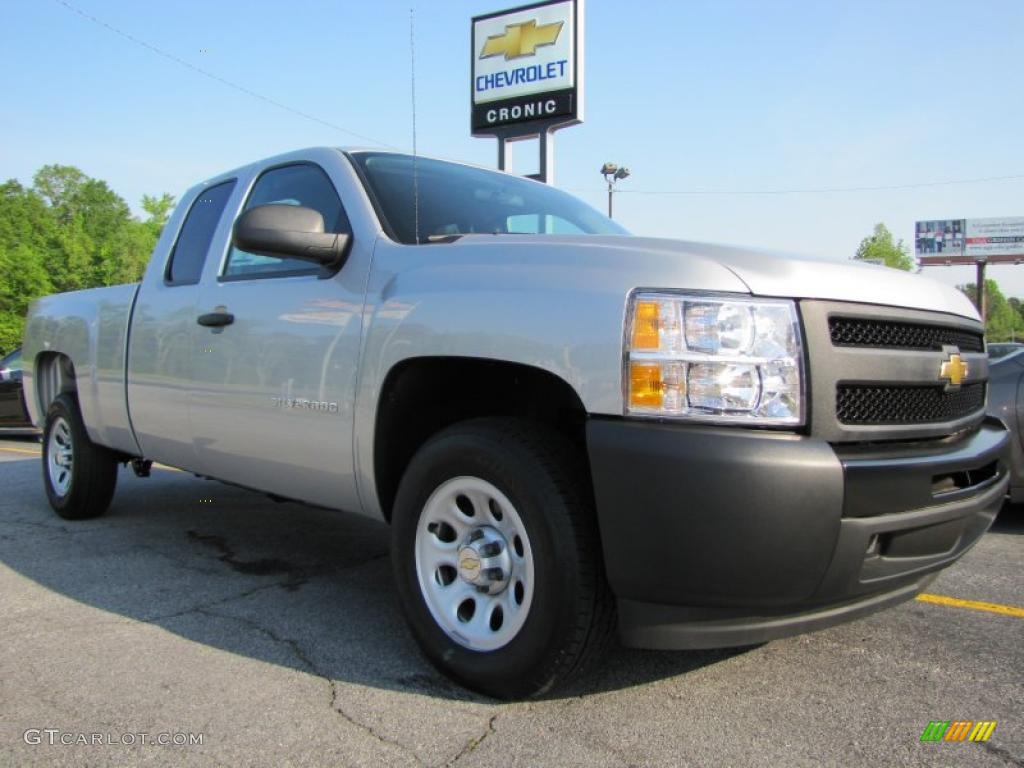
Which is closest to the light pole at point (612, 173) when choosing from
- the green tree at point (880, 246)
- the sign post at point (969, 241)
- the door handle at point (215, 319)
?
the door handle at point (215, 319)

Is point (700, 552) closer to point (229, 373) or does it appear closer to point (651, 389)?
point (651, 389)

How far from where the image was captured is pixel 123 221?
81188 millimetres

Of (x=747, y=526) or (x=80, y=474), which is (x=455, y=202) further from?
(x=80, y=474)

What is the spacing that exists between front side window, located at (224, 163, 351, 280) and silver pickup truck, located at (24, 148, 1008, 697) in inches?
0.9

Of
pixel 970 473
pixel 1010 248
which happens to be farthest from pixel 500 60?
pixel 1010 248

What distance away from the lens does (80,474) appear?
16.6ft

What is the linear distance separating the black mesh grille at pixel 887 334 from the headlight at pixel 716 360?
0.61 ft

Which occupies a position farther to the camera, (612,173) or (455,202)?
(612,173)

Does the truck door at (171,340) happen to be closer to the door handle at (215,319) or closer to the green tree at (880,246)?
the door handle at (215,319)

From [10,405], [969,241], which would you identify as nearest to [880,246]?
[969,241]

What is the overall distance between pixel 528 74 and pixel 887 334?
15431 mm

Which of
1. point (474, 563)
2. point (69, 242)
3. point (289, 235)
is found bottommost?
point (474, 563)

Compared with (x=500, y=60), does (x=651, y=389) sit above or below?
below

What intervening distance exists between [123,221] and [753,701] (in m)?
90.0
